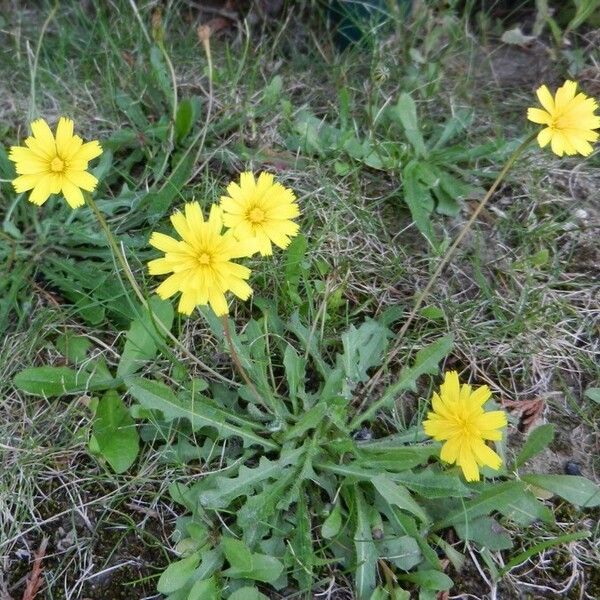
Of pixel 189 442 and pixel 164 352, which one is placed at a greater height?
pixel 164 352

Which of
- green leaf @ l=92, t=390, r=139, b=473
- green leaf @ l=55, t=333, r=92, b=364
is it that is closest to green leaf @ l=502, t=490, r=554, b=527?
green leaf @ l=92, t=390, r=139, b=473

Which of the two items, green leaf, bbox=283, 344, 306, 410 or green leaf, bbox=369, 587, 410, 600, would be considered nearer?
green leaf, bbox=369, 587, 410, 600

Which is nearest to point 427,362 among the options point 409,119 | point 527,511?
point 527,511

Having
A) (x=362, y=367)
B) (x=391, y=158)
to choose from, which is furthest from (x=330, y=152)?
(x=362, y=367)

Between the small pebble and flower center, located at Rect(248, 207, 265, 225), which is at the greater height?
flower center, located at Rect(248, 207, 265, 225)

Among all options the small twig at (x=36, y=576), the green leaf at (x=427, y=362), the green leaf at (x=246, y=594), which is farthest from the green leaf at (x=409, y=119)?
the small twig at (x=36, y=576)

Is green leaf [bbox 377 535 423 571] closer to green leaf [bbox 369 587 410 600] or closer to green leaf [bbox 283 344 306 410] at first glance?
green leaf [bbox 369 587 410 600]

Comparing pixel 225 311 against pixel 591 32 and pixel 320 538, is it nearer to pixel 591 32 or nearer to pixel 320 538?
pixel 320 538

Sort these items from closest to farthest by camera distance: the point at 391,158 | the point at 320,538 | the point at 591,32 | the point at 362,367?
the point at 320,538 → the point at 362,367 → the point at 391,158 → the point at 591,32
